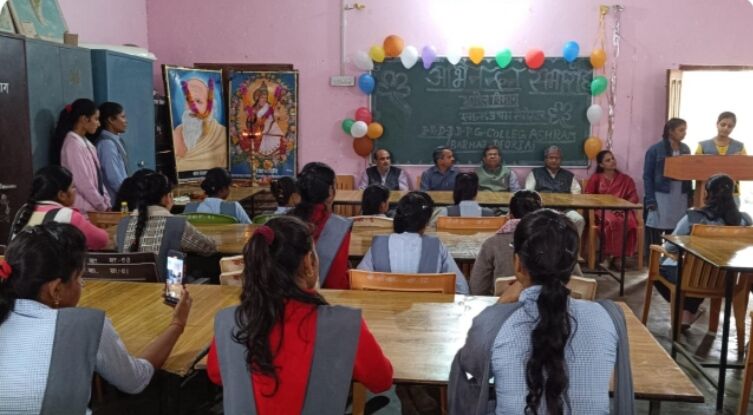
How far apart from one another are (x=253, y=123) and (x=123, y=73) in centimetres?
176

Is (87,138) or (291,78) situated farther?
(291,78)

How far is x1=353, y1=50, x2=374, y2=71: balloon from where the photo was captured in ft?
21.9

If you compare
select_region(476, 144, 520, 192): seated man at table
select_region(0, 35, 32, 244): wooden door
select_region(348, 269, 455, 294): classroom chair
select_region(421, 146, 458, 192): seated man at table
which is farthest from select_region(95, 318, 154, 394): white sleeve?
select_region(476, 144, 520, 192): seated man at table

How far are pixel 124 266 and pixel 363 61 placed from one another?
14.2 feet

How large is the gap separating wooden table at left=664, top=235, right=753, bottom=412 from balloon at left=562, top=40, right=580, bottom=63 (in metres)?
3.23

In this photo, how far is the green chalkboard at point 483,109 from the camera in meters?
6.70

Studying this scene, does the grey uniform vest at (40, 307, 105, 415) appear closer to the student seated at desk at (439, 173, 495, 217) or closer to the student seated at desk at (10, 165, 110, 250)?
the student seated at desk at (10, 165, 110, 250)

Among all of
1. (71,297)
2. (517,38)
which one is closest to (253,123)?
(517,38)

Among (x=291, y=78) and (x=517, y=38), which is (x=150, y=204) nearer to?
(x=291, y=78)

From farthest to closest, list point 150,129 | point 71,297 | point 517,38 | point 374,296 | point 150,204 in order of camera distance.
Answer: point 517,38 < point 150,129 < point 150,204 < point 374,296 < point 71,297

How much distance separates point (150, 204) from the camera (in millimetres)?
3229

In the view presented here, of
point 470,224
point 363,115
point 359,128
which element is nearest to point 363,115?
point 363,115

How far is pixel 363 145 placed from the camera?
6863 mm

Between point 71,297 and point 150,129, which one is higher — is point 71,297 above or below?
below
